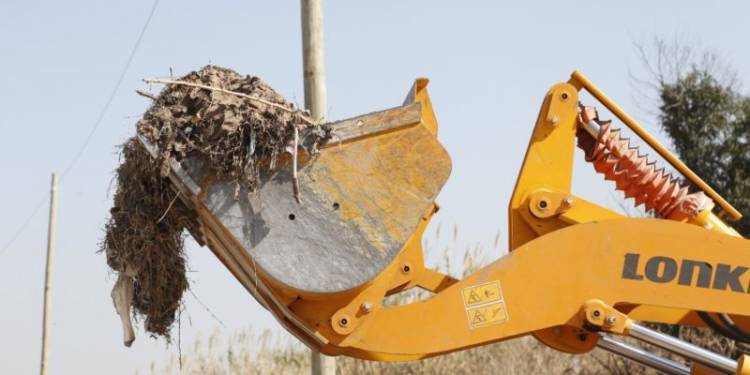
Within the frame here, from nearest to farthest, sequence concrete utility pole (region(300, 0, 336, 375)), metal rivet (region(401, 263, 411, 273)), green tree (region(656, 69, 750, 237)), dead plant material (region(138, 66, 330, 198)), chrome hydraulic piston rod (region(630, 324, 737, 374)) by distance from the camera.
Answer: dead plant material (region(138, 66, 330, 198)) → chrome hydraulic piston rod (region(630, 324, 737, 374)) → metal rivet (region(401, 263, 411, 273)) → concrete utility pole (region(300, 0, 336, 375)) → green tree (region(656, 69, 750, 237))

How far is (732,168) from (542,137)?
9.73 m

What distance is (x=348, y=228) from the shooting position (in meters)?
5.16

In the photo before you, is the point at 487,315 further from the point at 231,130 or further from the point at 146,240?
the point at 146,240

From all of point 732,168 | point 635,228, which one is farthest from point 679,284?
point 732,168

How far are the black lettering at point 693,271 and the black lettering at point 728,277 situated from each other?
0.14 ft

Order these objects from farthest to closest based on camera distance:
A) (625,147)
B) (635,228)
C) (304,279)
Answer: (625,147)
(635,228)
(304,279)

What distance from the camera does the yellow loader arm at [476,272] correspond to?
5.12 m

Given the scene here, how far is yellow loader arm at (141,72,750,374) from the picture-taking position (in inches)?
201

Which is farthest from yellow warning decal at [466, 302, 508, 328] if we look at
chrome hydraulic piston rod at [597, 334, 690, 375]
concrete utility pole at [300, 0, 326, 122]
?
concrete utility pole at [300, 0, 326, 122]

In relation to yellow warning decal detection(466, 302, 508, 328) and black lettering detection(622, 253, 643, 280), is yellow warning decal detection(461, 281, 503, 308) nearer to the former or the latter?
yellow warning decal detection(466, 302, 508, 328)

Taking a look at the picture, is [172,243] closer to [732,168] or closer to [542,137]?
[542,137]

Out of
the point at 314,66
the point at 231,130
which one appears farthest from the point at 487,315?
the point at 314,66

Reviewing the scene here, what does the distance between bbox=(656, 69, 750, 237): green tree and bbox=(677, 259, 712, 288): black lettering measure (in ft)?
30.2

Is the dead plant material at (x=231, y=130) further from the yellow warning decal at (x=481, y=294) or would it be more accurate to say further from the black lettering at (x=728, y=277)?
the black lettering at (x=728, y=277)
